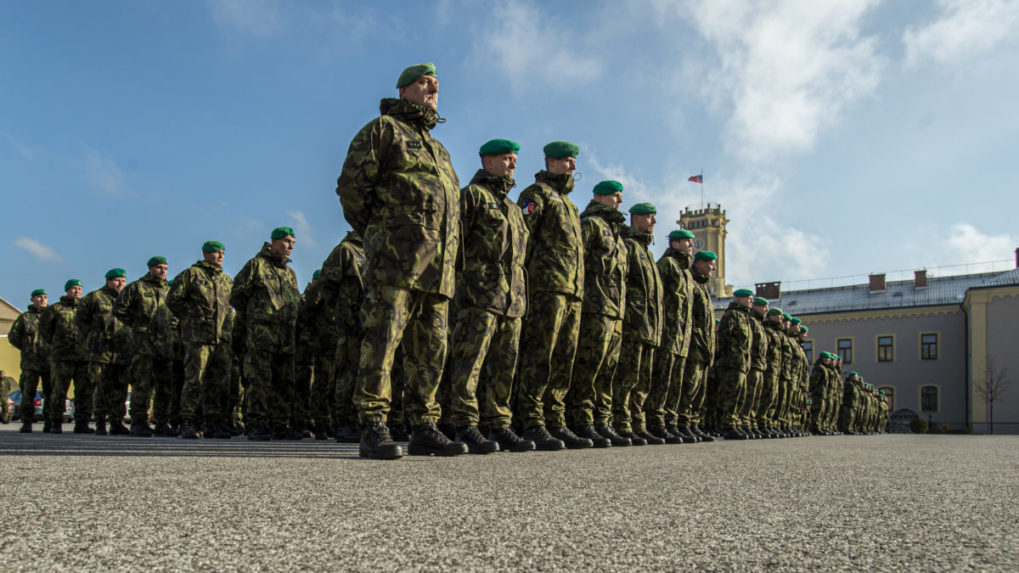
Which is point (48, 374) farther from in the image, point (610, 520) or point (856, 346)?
point (856, 346)

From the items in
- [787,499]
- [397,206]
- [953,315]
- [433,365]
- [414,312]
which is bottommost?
[787,499]

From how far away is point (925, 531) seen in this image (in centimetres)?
209

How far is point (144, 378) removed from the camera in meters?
9.08

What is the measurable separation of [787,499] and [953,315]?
5168 cm

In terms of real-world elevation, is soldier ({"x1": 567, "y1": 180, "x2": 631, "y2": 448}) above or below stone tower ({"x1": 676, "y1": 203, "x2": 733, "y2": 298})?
below

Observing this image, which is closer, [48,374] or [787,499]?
[787,499]

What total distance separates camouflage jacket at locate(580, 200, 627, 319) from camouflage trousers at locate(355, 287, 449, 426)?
2260 mm

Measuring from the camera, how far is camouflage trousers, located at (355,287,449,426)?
163 inches

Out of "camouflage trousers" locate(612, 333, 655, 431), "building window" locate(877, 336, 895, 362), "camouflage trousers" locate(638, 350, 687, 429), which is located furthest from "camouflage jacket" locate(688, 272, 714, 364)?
"building window" locate(877, 336, 895, 362)

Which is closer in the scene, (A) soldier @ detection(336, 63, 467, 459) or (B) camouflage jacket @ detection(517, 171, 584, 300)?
(A) soldier @ detection(336, 63, 467, 459)

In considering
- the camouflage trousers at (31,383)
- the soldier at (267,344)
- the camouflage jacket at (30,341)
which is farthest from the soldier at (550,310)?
the camouflage trousers at (31,383)

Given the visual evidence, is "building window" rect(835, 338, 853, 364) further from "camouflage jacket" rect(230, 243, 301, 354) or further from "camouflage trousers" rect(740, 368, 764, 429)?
"camouflage jacket" rect(230, 243, 301, 354)

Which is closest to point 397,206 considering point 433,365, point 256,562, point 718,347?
point 433,365

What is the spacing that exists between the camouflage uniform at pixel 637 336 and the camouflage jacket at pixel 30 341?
7.69 meters
